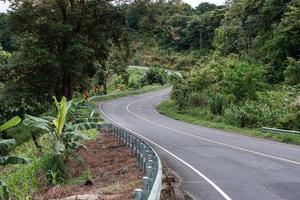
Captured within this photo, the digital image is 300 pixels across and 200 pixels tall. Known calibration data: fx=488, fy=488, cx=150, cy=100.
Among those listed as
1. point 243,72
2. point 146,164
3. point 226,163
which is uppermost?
point 243,72

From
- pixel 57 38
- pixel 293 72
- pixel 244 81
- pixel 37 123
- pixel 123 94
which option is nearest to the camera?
pixel 37 123

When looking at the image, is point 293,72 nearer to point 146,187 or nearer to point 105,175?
point 105,175

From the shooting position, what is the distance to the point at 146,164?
12.7 metres

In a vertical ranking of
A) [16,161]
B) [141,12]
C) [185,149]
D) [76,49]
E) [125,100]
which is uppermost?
[141,12]

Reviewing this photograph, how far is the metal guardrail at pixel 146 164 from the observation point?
8094mm

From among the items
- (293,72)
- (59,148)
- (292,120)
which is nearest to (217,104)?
(293,72)

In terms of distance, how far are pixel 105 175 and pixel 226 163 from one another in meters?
4.45

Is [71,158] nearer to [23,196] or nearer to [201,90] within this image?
[23,196]

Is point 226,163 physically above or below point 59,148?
below

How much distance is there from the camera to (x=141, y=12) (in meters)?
29.7

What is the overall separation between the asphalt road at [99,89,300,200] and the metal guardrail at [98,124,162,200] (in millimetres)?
1217

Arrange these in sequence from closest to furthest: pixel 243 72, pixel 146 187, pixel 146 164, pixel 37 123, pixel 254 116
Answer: pixel 146 187, pixel 146 164, pixel 37 123, pixel 254 116, pixel 243 72

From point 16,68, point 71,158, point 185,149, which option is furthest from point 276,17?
point 71,158

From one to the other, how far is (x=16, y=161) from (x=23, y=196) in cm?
100
